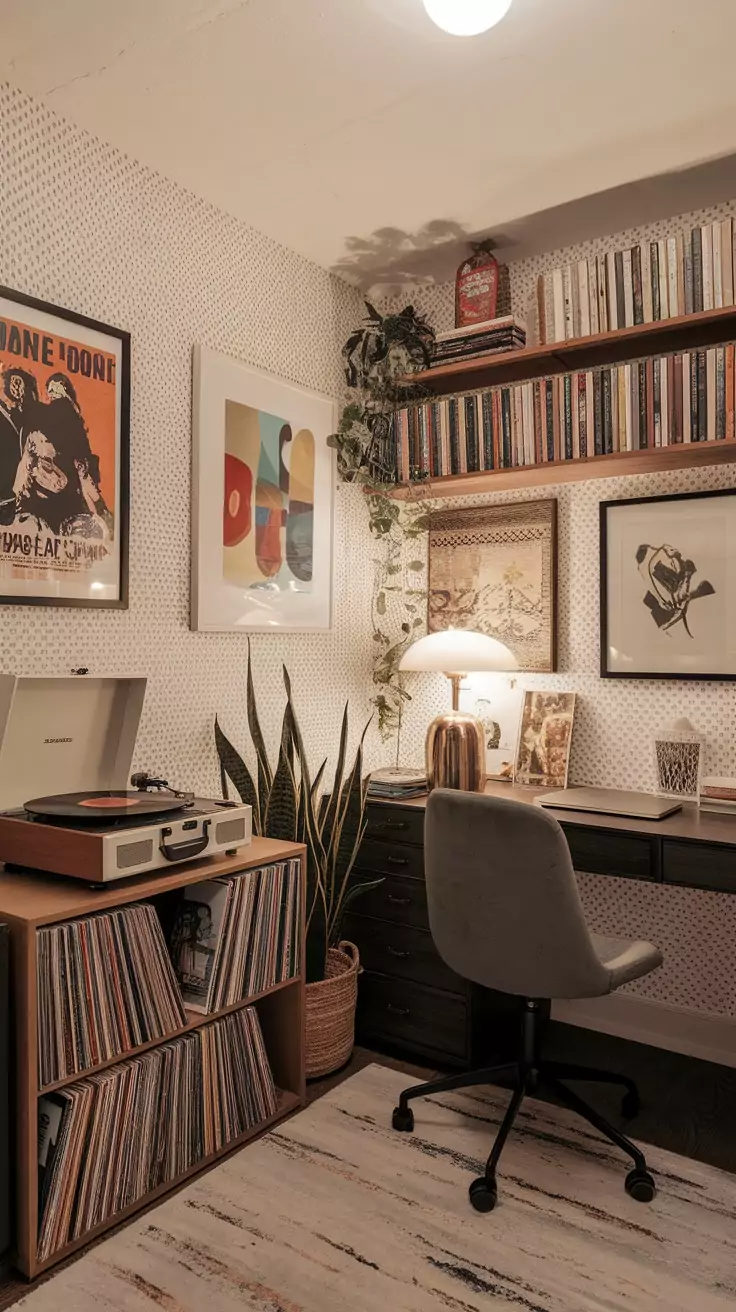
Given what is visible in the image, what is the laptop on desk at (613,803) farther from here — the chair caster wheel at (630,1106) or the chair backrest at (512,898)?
the chair caster wheel at (630,1106)

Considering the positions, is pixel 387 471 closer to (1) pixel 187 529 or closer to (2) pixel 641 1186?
(1) pixel 187 529

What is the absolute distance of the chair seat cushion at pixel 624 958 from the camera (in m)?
2.01

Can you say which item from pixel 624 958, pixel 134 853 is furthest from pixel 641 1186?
pixel 134 853

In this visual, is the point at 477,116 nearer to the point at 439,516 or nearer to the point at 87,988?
the point at 439,516

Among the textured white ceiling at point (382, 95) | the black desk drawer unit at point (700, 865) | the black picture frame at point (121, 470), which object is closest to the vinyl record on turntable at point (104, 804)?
the black picture frame at point (121, 470)

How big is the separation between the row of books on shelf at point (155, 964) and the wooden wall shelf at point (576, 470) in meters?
1.41

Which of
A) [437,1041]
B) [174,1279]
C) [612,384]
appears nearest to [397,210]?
[612,384]

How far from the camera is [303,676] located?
10.0ft

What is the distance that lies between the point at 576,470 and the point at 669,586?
0.48m

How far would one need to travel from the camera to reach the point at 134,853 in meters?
1.89

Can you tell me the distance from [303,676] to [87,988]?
144 centimetres

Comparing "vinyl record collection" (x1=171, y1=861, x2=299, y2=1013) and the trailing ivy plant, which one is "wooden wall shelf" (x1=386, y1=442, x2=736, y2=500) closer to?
the trailing ivy plant

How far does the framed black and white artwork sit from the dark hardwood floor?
119cm

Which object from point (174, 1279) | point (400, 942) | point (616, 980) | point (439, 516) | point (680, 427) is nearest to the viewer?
point (174, 1279)
